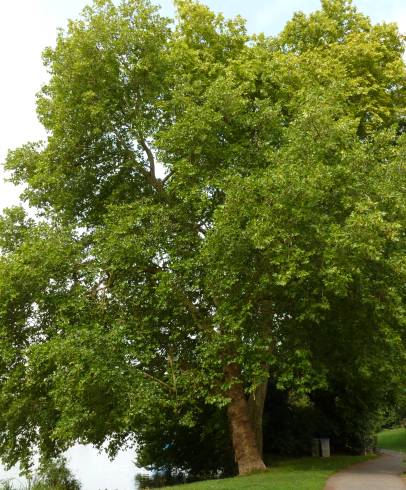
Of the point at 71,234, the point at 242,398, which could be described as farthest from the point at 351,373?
the point at 71,234

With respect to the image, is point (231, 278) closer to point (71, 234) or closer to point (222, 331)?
point (222, 331)

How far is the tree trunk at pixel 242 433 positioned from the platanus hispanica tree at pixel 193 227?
0.07 m

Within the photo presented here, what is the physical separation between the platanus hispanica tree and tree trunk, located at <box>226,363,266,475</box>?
7 centimetres

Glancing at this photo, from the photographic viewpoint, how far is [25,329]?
18484 mm

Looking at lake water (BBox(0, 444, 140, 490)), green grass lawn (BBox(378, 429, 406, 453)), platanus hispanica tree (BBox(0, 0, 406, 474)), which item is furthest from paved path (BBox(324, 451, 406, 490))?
green grass lawn (BBox(378, 429, 406, 453))

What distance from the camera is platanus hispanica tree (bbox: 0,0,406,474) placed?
15602 mm

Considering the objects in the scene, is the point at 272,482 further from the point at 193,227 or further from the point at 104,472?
the point at 104,472

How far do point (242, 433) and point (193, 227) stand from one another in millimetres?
7544

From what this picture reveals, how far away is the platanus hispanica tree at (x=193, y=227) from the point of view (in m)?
15.6

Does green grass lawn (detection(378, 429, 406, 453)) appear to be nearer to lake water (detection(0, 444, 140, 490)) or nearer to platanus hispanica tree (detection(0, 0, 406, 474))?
lake water (detection(0, 444, 140, 490))

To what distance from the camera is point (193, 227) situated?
2014cm

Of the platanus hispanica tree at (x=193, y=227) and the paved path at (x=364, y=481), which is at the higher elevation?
the platanus hispanica tree at (x=193, y=227)

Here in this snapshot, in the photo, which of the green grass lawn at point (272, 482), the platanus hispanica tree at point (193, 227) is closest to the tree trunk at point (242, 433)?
the platanus hispanica tree at point (193, 227)

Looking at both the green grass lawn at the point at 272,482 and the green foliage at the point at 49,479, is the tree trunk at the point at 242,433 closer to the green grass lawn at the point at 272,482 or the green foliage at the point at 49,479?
the green grass lawn at the point at 272,482
